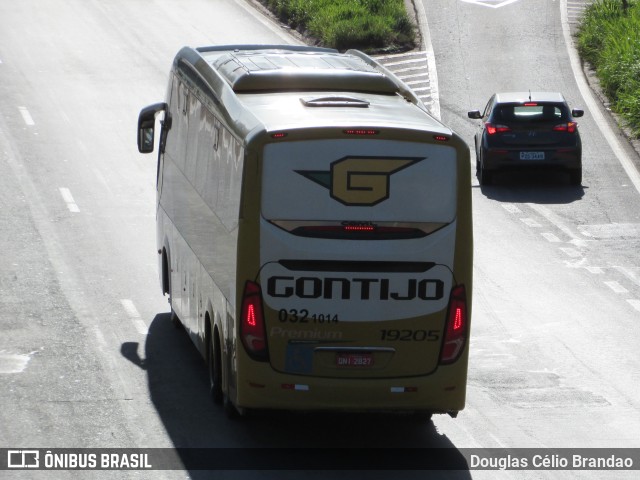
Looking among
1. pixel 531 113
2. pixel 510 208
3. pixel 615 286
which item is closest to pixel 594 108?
pixel 531 113

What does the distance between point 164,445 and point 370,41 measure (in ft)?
87.1

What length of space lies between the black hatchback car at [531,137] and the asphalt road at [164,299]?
1.89 feet

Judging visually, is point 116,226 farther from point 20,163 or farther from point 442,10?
point 442,10

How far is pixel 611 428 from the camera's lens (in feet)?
45.9

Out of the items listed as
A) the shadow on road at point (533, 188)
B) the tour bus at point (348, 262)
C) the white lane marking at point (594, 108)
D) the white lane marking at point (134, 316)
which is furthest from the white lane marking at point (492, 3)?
the tour bus at point (348, 262)

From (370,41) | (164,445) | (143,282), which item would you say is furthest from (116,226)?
(370,41)

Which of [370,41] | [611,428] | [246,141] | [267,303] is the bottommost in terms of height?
[370,41]

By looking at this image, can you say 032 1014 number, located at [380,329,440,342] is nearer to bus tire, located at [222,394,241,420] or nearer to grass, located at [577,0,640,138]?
bus tire, located at [222,394,241,420]

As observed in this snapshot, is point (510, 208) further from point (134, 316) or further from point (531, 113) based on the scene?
point (134, 316)

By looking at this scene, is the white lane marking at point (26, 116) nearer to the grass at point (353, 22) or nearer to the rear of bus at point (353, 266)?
the grass at point (353, 22)

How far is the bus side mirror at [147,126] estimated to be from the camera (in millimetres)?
17766

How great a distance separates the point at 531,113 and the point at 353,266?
15.4 metres

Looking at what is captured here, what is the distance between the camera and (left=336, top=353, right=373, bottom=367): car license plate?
40.9 feet

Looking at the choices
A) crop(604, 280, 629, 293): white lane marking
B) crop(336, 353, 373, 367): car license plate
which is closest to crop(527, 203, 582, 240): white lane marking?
crop(604, 280, 629, 293): white lane marking
